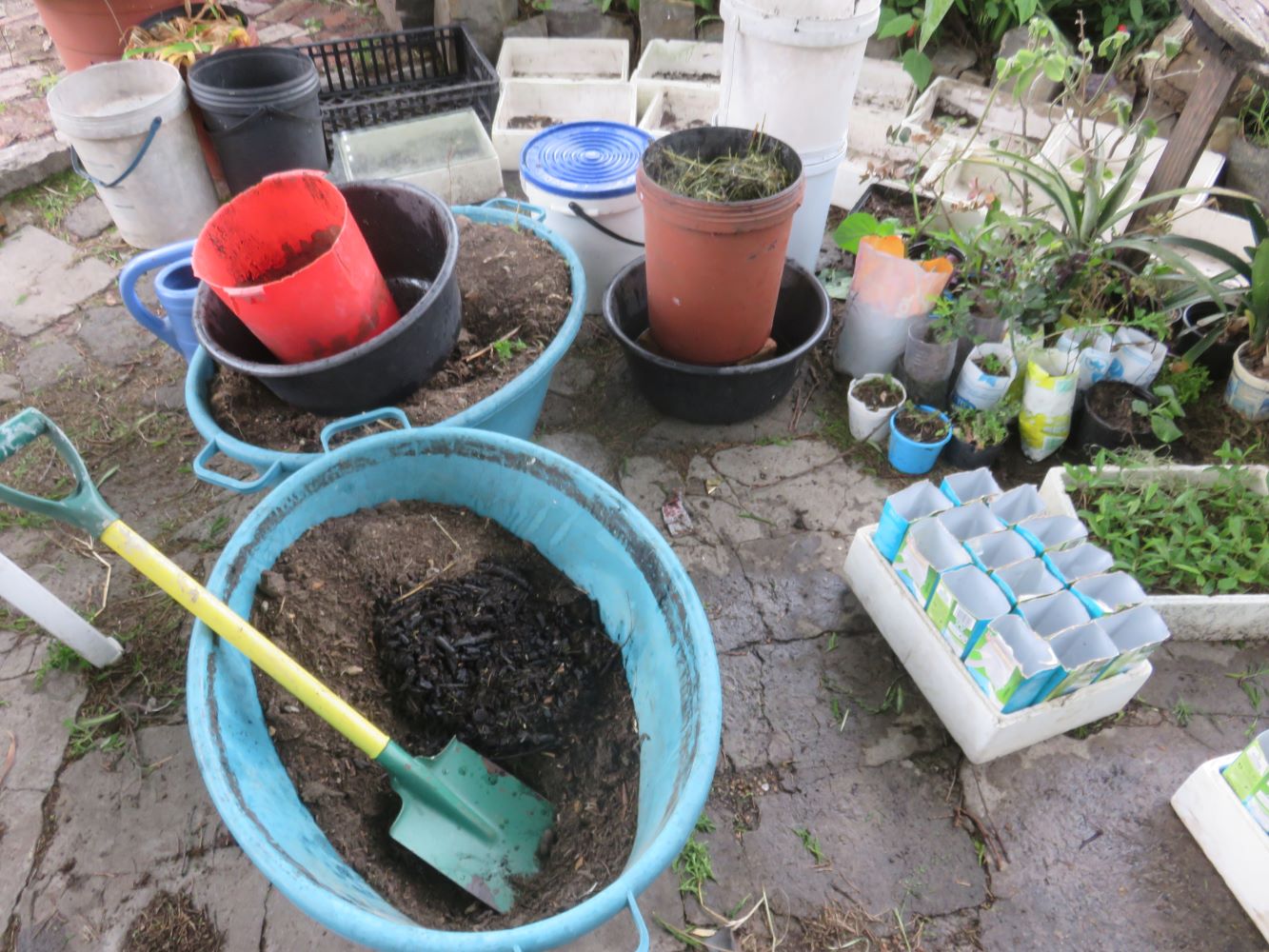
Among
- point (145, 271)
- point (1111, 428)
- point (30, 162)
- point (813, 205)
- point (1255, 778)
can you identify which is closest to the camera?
point (1255, 778)

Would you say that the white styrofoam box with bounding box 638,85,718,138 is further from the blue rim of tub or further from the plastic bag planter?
the plastic bag planter

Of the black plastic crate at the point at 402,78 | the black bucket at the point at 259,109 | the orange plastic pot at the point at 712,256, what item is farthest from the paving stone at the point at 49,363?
the orange plastic pot at the point at 712,256

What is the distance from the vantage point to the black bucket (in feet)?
9.79

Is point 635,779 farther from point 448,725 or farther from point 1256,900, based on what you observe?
point 1256,900

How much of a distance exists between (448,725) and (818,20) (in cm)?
214

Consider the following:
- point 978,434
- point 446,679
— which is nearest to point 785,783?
point 446,679

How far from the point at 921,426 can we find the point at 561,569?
128 centimetres

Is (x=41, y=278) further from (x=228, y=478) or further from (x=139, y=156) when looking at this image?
(x=228, y=478)

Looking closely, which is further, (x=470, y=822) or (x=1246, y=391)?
(x=1246, y=391)

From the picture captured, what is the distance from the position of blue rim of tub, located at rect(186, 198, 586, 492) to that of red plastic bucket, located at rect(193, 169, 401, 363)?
0.21 meters

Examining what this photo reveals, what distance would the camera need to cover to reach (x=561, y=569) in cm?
184

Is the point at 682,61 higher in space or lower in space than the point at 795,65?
lower

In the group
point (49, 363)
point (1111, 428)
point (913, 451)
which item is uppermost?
point (1111, 428)

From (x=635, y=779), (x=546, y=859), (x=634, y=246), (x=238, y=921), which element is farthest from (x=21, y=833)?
(x=634, y=246)
